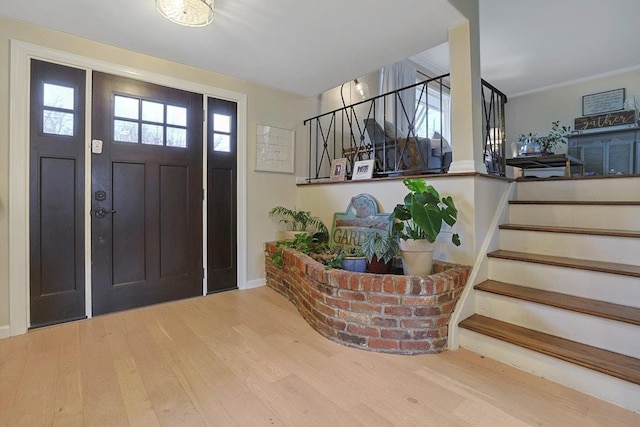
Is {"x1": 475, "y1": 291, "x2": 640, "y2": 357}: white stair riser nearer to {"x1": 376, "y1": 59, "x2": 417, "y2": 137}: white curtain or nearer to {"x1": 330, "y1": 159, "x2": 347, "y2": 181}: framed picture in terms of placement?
{"x1": 330, "y1": 159, "x2": 347, "y2": 181}: framed picture

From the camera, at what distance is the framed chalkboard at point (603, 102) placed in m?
4.66

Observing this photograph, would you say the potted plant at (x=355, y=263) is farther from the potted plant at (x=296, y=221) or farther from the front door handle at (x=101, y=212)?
the front door handle at (x=101, y=212)

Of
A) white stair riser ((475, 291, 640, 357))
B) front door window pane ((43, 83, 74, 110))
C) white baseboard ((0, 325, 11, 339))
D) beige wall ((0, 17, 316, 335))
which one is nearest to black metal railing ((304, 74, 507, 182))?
beige wall ((0, 17, 316, 335))

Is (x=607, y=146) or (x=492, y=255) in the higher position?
(x=607, y=146)

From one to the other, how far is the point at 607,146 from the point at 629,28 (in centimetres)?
184

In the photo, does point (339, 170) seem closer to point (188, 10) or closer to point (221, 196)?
point (221, 196)

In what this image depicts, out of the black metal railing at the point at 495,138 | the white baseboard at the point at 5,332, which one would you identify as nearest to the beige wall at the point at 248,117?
the white baseboard at the point at 5,332

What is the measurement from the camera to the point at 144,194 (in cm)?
256

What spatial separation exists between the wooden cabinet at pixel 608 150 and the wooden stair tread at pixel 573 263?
3.77 m

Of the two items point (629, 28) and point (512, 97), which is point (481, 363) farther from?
point (512, 97)

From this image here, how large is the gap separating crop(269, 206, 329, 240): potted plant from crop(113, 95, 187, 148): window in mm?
1213

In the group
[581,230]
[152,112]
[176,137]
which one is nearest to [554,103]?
[581,230]

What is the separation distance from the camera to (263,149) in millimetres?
3240

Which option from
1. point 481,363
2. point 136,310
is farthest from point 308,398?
point 136,310
